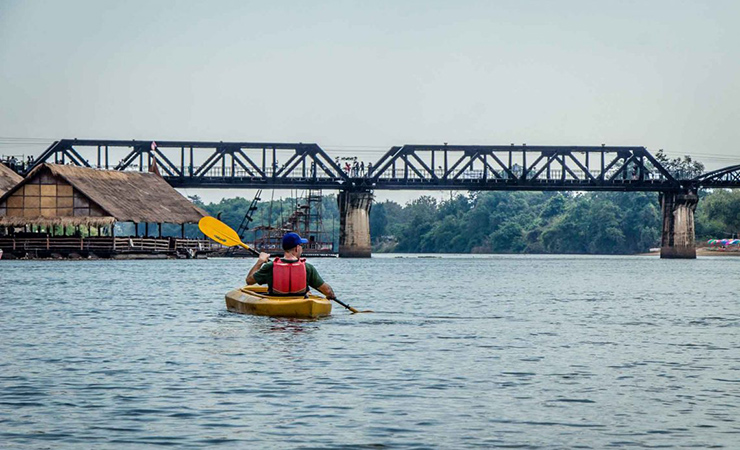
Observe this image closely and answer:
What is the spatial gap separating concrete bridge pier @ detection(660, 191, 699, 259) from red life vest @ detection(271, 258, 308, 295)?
383 feet

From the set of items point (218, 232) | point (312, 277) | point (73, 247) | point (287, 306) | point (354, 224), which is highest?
point (354, 224)

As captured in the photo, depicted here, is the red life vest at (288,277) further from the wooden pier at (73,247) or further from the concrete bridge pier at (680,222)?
the concrete bridge pier at (680,222)

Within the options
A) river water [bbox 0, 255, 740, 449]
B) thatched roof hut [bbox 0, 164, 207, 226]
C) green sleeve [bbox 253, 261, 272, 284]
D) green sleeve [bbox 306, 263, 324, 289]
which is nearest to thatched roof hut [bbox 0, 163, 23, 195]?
thatched roof hut [bbox 0, 164, 207, 226]

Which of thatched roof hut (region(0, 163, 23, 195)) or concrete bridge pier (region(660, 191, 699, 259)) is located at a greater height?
thatched roof hut (region(0, 163, 23, 195))

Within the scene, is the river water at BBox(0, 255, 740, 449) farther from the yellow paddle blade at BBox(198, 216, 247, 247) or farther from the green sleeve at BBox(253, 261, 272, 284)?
the yellow paddle blade at BBox(198, 216, 247, 247)

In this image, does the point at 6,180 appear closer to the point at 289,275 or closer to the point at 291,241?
the point at 289,275

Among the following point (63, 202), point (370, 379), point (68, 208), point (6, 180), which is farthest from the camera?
point (6, 180)

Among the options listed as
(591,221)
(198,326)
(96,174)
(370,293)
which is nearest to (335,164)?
(96,174)

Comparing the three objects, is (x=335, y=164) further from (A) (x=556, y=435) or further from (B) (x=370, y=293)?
(A) (x=556, y=435)

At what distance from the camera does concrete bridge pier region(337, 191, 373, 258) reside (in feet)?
447

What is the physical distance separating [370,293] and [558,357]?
991 inches

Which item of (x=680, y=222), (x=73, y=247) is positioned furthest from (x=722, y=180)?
(x=73, y=247)

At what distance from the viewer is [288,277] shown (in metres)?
27.8

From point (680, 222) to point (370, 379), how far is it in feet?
415
